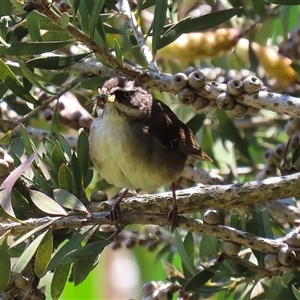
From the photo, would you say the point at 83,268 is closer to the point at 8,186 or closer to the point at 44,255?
the point at 44,255

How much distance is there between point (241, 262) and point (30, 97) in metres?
0.91

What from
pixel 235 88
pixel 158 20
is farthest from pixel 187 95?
pixel 158 20

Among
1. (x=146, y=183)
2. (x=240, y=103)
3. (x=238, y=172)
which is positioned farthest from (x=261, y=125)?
(x=240, y=103)

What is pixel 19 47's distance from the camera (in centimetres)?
224

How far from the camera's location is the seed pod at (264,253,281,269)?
210 centimetres

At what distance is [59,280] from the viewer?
2066 millimetres

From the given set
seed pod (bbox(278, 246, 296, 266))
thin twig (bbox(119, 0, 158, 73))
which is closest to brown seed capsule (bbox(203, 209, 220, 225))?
seed pod (bbox(278, 246, 296, 266))

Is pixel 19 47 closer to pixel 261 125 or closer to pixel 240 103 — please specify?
pixel 240 103

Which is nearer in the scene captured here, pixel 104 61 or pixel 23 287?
pixel 23 287

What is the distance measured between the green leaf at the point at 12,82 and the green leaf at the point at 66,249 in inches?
22.0

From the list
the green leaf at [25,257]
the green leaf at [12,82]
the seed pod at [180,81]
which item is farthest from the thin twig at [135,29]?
the green leaf at [25,257]

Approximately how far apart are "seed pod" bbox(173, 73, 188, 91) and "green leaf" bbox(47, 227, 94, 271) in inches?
20.7

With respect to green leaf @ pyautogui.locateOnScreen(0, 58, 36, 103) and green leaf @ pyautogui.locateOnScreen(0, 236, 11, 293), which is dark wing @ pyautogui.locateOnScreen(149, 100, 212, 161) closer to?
green leaf @ pyautogui.locateOnScreen(0, 58, 36, 103)

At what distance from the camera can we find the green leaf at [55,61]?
2317mm
